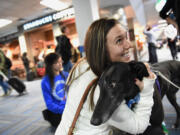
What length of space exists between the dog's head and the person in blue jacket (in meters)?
1.60

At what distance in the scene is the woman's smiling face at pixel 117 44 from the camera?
772 millimetres

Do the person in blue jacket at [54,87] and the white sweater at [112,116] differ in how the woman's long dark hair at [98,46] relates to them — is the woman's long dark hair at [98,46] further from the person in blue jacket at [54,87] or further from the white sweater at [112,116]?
the person in blue jacket at [54,87]

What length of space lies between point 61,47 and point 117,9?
3952 millimetres

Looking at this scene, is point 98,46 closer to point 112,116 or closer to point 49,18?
point 112,116

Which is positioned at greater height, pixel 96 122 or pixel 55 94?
pixel 96 122

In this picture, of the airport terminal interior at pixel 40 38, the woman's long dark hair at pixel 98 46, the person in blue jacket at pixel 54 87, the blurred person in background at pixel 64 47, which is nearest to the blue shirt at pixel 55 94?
the person in blue jacket at pixel 54 87

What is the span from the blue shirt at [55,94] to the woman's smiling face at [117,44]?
159 centimetres

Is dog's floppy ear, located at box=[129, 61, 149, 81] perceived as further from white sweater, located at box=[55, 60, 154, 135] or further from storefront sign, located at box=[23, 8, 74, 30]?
storefront sign, located at box=[23, 8, 74, 30]

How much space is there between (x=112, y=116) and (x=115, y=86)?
0.14 metres

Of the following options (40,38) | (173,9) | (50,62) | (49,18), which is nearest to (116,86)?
(173,9)

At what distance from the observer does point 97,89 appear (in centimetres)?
76

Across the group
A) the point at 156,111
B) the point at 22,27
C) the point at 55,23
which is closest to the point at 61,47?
the point at 156,111

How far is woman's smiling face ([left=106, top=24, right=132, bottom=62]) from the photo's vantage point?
77 cm

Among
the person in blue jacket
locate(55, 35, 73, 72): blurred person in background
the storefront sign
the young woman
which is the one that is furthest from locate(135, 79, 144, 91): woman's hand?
the storefront sign
